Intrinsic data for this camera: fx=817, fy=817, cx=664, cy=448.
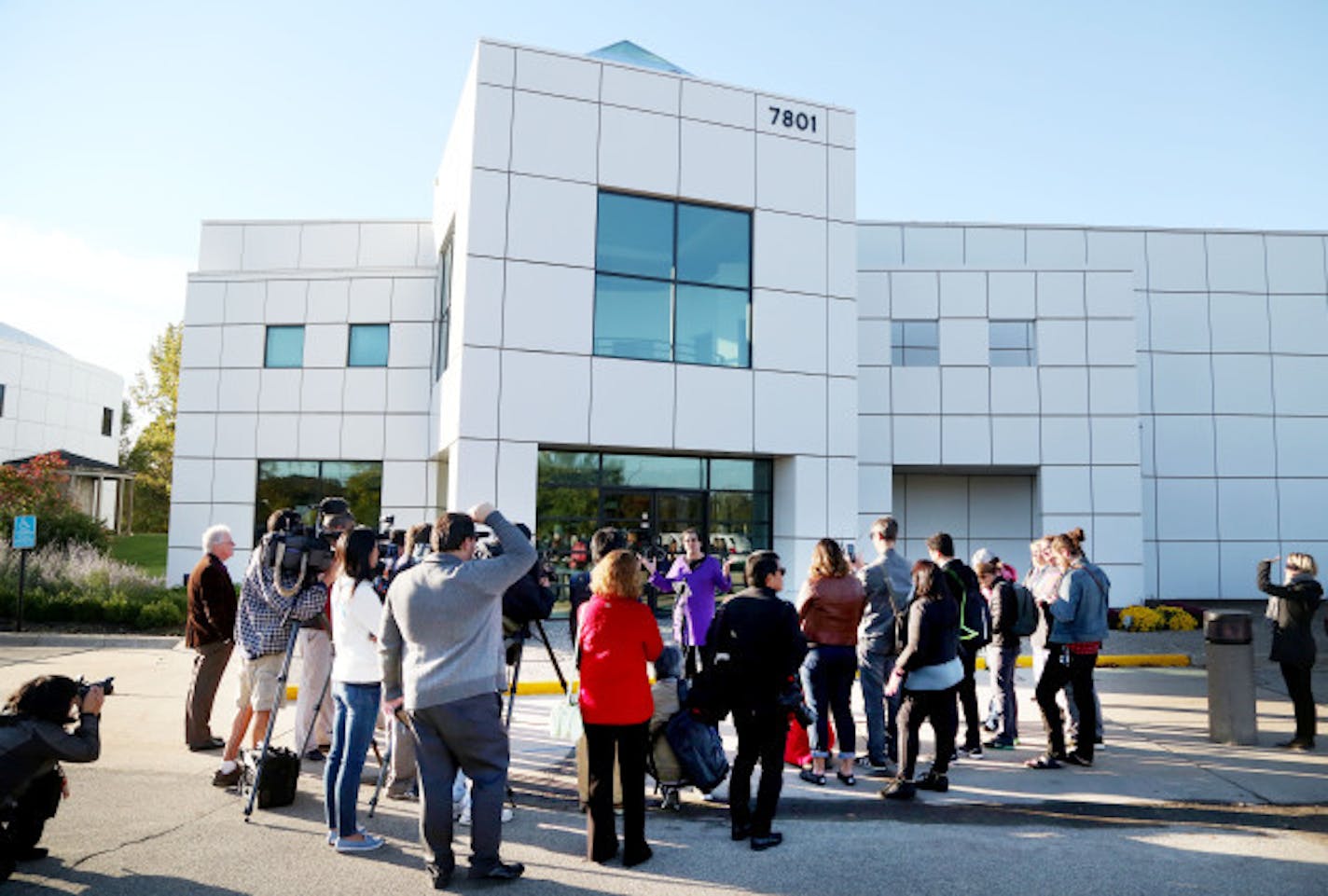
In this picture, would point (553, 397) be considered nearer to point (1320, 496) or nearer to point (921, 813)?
point (921, 813)

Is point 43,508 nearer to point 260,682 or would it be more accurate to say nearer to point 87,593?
point 87,593

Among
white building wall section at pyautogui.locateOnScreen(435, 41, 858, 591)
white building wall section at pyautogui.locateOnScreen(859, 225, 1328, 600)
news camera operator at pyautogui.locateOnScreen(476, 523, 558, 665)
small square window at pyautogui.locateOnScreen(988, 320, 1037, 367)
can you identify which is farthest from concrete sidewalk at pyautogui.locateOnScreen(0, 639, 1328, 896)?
white building wall section at pyautogui.locateOnScreen(859, 225, 1328, 600)

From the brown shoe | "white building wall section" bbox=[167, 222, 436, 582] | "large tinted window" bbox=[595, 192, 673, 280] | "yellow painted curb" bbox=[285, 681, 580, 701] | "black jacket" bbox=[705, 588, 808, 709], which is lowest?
"yellow painted curb" bbox=[285, 681, 580, 701]

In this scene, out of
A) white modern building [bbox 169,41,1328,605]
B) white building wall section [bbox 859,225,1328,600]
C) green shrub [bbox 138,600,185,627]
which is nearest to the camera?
green shrub [bbox 138,600,185,627]

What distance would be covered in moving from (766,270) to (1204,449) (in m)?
14.0

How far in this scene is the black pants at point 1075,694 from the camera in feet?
23.6

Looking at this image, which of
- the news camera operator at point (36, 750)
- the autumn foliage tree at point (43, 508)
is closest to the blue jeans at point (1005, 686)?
the news camera operator at point (36, 750)

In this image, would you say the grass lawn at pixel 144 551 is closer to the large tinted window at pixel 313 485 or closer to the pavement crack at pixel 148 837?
the large tinted window at pixel 313 485

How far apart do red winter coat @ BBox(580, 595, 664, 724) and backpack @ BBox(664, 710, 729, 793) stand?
89 cm

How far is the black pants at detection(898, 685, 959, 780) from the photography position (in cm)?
621

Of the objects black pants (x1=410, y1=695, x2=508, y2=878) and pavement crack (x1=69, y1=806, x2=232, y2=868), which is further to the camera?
pavement crack (x1=69, y1=806, x2=232, y2=868)

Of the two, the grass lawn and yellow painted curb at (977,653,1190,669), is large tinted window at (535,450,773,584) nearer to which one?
yellow painted curb at (977,653,1190,669)

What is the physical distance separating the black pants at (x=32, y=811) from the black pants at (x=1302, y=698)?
9.94 metres

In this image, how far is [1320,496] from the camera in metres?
22.0
